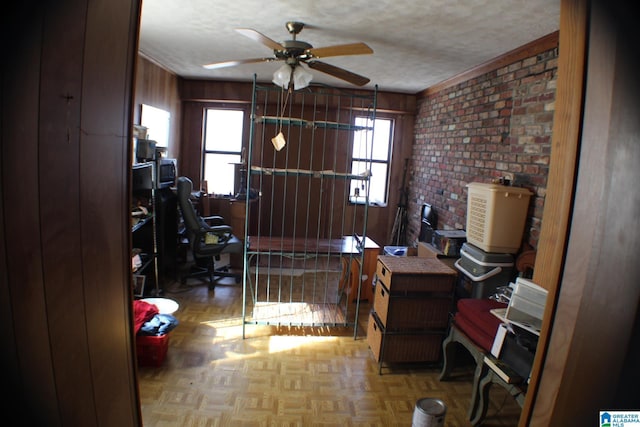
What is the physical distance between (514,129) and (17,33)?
3.25 meters

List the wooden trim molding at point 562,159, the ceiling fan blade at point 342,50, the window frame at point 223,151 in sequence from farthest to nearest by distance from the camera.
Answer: the window frame at point 223,151, the ceiling fan blade at point 342,50, the wooden trim molding at point 562,159

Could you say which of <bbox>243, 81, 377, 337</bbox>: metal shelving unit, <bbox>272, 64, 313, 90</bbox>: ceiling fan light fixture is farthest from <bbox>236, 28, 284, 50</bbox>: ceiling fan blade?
<bbox>243, 81, 377, 337</bbox>: metal shelving unit

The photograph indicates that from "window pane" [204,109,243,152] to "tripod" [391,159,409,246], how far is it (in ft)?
8.71

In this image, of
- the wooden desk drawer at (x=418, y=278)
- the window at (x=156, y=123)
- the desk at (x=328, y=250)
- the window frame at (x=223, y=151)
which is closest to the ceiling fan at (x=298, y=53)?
the desk at (x=328, y=250)

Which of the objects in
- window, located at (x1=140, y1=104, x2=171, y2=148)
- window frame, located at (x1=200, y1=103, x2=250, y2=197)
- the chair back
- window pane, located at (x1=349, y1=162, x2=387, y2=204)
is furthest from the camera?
window pane, located at (x1=349, y1=162, x2=387, y2=204)

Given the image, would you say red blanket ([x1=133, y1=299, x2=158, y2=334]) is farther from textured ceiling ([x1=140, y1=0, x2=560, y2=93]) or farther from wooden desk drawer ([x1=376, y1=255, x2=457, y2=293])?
textured ceiling ([x1=140, y1=0, x2=560, y2=93])

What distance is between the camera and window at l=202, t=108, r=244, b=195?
18.5 ft

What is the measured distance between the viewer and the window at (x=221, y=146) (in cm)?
563

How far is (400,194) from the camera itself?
18.9 ft

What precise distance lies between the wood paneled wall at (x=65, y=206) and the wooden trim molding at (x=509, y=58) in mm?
2934

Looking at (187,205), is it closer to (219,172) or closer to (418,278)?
(219,172)

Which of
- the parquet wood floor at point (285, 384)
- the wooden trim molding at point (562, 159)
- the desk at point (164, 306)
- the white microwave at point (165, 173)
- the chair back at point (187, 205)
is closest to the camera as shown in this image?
the wooden trim molding at point (562, 159)

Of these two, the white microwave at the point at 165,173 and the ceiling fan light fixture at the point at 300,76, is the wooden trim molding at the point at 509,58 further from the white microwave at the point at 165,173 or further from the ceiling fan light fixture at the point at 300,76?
the white microwave at the point at 165,173

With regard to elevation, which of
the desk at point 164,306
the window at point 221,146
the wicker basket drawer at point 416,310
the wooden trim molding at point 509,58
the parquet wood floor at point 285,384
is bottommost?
the parquet wood floor at point 285,384
